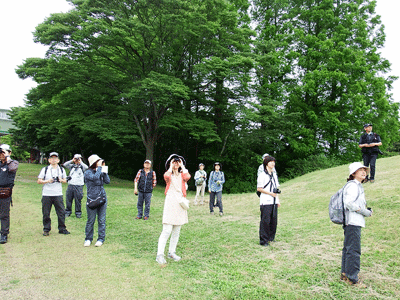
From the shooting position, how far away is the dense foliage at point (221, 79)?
60.7ft

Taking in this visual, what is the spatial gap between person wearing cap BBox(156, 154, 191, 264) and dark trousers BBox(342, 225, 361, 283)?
105 inches

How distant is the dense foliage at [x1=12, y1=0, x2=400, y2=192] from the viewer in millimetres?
18500

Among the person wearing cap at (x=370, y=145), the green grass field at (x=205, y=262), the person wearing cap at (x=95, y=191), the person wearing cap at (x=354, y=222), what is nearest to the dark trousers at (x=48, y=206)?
the green grass field at (x=205, y=262)

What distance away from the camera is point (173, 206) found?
5.30 metres

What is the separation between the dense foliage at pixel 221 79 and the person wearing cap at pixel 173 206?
12.4 meters

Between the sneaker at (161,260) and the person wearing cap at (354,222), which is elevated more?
the person wearing cap at (354,222)

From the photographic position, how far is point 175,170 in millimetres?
5426

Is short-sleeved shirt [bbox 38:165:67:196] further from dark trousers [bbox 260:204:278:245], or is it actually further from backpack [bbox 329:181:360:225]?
backpack [bbox 329:181:360:225]

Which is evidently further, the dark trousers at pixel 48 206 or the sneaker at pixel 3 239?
the dark trousers at pixel 48 206

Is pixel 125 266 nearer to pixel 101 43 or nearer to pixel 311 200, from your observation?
pixel 311 200

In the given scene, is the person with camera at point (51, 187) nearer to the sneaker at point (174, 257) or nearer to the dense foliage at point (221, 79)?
the sneaker at point (174, 257)

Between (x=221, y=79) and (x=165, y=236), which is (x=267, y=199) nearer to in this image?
(x=165, y=236)

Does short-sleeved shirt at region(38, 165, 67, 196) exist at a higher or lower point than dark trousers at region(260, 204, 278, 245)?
higher

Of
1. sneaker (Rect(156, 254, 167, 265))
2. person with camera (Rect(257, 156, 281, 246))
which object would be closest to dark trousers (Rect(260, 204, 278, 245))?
person with camera (Rect(257, 156, 281, 246))
